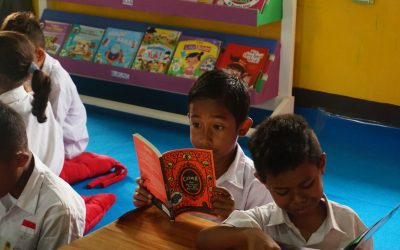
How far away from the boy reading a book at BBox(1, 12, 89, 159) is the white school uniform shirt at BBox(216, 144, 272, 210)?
1.70 metres

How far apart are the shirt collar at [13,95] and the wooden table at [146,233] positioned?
1.22 metres

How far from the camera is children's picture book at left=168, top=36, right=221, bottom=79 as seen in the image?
454 cm

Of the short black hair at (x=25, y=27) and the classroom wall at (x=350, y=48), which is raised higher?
the short black hair at (x=25, y=27)

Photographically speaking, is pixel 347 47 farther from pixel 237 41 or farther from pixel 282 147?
pixel 282 147

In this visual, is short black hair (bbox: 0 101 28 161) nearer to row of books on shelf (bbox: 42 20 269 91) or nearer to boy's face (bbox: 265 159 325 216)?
boy's face (bbox: 265 159 325 216)

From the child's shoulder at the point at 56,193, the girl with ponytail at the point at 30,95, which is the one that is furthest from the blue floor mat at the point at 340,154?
the child's shoulder at the point at 56,193

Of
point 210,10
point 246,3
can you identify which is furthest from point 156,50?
point 246,3

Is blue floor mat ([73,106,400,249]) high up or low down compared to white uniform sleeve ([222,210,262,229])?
down

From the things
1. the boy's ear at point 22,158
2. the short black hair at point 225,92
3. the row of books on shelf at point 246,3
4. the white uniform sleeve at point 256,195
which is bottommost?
the white uniform sleeve at point 256,195

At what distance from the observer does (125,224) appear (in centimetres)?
170

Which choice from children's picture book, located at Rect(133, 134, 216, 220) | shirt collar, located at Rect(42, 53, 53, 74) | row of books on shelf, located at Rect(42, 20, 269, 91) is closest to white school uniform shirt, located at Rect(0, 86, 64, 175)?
shirt collar, located at Rect(42, 53, 53, 74)

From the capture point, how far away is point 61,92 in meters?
3.57

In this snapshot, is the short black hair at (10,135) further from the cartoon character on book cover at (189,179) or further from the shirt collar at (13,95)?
the shirt collar at (13,95)

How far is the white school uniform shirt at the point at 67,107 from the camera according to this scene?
3559 millimetres
